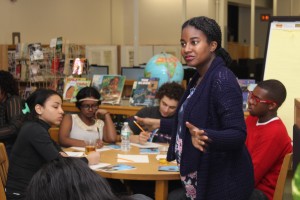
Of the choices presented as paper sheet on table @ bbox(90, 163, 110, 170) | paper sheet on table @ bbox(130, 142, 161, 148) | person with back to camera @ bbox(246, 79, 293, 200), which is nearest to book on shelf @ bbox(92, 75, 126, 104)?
paper sheet on table @ bbox(130, 142, 161, 148)

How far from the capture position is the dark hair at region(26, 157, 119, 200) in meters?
1.27

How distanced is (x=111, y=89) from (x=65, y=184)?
4075mm

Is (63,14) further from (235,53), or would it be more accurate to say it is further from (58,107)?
(58,107)

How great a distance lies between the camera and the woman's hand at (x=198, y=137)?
2176mm

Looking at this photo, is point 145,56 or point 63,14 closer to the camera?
point 63,14

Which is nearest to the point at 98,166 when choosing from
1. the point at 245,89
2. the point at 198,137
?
the point at 198,137

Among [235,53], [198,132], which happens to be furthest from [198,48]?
[235,53]

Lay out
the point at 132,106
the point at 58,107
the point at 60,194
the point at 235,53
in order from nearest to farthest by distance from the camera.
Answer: the point at 60,194 → the point at 58,107 → the point at 132,106 → the point at 235,53

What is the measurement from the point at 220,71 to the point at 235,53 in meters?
11.2

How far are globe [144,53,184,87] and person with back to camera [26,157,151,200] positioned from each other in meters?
3.97

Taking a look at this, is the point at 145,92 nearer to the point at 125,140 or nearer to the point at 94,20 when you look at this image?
the point at 125,140

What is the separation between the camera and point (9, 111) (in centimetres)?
479

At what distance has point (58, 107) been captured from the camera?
3580 mm

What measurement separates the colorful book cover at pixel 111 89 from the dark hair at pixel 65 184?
3.91 m
